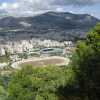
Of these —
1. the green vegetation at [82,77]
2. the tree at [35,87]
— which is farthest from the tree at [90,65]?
the tree at [35,87]

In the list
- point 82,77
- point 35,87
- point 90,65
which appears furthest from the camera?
point 35,87

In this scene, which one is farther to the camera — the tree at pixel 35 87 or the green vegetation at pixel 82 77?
the tree at pixel 35 87

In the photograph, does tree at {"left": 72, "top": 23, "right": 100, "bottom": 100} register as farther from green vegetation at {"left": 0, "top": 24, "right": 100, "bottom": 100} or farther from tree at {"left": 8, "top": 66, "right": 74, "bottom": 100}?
tree at {"left": 8, "top": 66, "right": 74, "bottom": 100}

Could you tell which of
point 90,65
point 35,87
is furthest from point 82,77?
point 35,87

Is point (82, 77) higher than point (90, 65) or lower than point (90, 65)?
lower

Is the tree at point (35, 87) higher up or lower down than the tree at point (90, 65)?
lower down

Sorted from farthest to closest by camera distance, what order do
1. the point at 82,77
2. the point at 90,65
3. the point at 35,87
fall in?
the point at 35,87 → the point at 82,77 → the point at 90,65

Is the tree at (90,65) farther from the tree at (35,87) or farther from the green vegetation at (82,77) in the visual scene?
the tree at (35,87)

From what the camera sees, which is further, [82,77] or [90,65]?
[82,77]

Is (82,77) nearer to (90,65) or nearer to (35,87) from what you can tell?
(90,65)

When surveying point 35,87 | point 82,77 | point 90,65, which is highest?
point 90,65

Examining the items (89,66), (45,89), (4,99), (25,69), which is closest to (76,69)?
(89,66)
